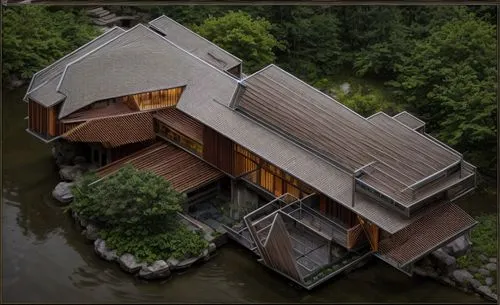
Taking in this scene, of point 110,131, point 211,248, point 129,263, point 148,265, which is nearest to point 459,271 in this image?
point 211,248

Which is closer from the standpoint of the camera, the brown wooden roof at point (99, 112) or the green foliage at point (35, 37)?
the brown wooden roof at point (99, 112)

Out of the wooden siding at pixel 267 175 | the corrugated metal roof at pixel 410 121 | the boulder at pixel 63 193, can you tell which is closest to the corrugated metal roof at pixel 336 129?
the wooden siding at pixel 267 175

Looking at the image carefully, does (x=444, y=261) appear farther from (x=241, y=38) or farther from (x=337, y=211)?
(x=241, y=38)

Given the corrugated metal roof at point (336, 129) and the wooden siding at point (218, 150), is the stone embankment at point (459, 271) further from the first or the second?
the wooden siding at point (218, 150)

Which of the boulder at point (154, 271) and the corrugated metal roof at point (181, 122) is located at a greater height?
the corrugated metal roof at point (181, 122)

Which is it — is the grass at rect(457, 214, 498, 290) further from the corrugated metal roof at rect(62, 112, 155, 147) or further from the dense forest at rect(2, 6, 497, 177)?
the corrugated metal roof at rect(62, 112, 155, 147)

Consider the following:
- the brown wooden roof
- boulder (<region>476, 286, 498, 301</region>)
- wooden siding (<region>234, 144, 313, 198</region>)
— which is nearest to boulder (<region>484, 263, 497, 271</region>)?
boulder (<region>476, 286, 498, 301</region>)
